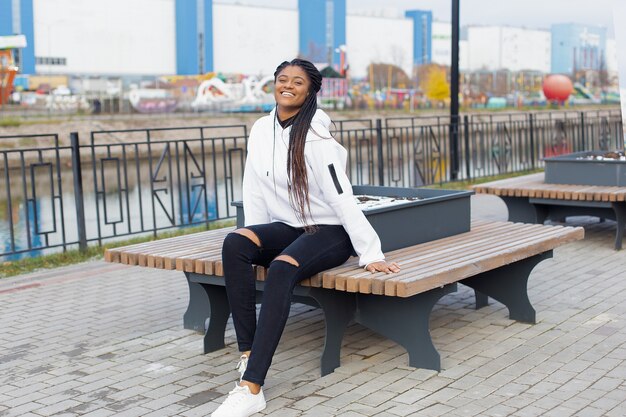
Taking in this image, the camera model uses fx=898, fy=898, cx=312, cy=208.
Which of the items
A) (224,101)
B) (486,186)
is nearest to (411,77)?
(224,101)

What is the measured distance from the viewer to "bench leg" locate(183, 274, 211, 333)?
5238 millimetres

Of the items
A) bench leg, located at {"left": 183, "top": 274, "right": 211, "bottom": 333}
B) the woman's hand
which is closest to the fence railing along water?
bench leg, located at {"left": 183, "top": 274, "right": 211, "bottom": 333}

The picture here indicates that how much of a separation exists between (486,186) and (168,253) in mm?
4465

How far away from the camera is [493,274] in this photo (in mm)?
5418

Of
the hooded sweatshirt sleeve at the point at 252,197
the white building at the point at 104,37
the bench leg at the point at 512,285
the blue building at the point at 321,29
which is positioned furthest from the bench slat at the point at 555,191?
the blue building at the point at 321,29

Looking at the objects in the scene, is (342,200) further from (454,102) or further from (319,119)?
(454,102)

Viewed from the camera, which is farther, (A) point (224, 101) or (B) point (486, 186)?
(A) point (224, 101)

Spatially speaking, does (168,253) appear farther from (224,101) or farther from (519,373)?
(224,101)

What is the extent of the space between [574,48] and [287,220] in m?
108

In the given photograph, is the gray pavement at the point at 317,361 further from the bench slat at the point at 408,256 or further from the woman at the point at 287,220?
the bench slat at the point at 408,256

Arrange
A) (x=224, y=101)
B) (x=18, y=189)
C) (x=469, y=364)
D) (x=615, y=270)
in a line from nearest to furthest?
(x=469, y=364), (x=615, y=270), (x=18, y=189), (x=224, y=101)

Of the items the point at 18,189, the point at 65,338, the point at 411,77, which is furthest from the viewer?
the point at 411,77

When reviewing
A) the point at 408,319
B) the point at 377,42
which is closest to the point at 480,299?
the point at 408,319

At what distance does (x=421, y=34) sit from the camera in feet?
271
